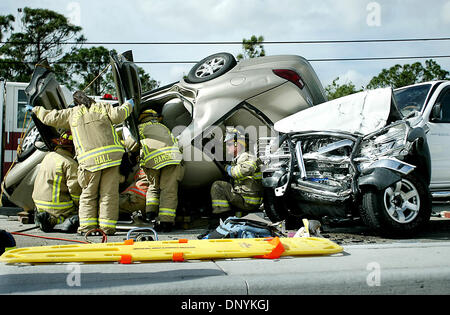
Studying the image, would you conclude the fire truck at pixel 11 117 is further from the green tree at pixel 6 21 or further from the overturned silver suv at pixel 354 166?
the green tree at pixel 6 21

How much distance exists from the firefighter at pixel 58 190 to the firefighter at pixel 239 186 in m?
1.87

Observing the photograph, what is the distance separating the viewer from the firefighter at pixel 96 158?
5.62 meters

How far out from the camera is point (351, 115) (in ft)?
17.5

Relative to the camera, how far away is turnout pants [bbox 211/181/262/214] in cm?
615

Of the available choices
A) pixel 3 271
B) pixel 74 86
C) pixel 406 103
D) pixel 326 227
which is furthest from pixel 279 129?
pixel 74 86

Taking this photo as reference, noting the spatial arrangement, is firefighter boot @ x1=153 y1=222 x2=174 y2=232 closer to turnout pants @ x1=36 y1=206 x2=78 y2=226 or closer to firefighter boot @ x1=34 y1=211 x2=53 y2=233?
turnout pants @ x1=36 y1=206 x2=78 y2=226

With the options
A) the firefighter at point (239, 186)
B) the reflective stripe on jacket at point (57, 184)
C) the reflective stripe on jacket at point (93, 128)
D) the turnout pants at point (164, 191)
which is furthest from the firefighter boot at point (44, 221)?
the firefighter at point (239, 186)

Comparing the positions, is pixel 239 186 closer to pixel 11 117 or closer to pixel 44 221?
pixel 44 221

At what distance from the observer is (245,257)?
3.07 metres

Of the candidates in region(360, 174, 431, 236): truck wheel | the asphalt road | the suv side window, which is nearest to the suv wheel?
the asphalt road

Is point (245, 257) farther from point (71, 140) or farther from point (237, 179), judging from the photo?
point (71, 140)

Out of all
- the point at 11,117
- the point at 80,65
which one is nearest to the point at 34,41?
the point at 80,65

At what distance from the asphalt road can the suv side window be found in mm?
3358

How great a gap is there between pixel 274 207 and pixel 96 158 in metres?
2.30
